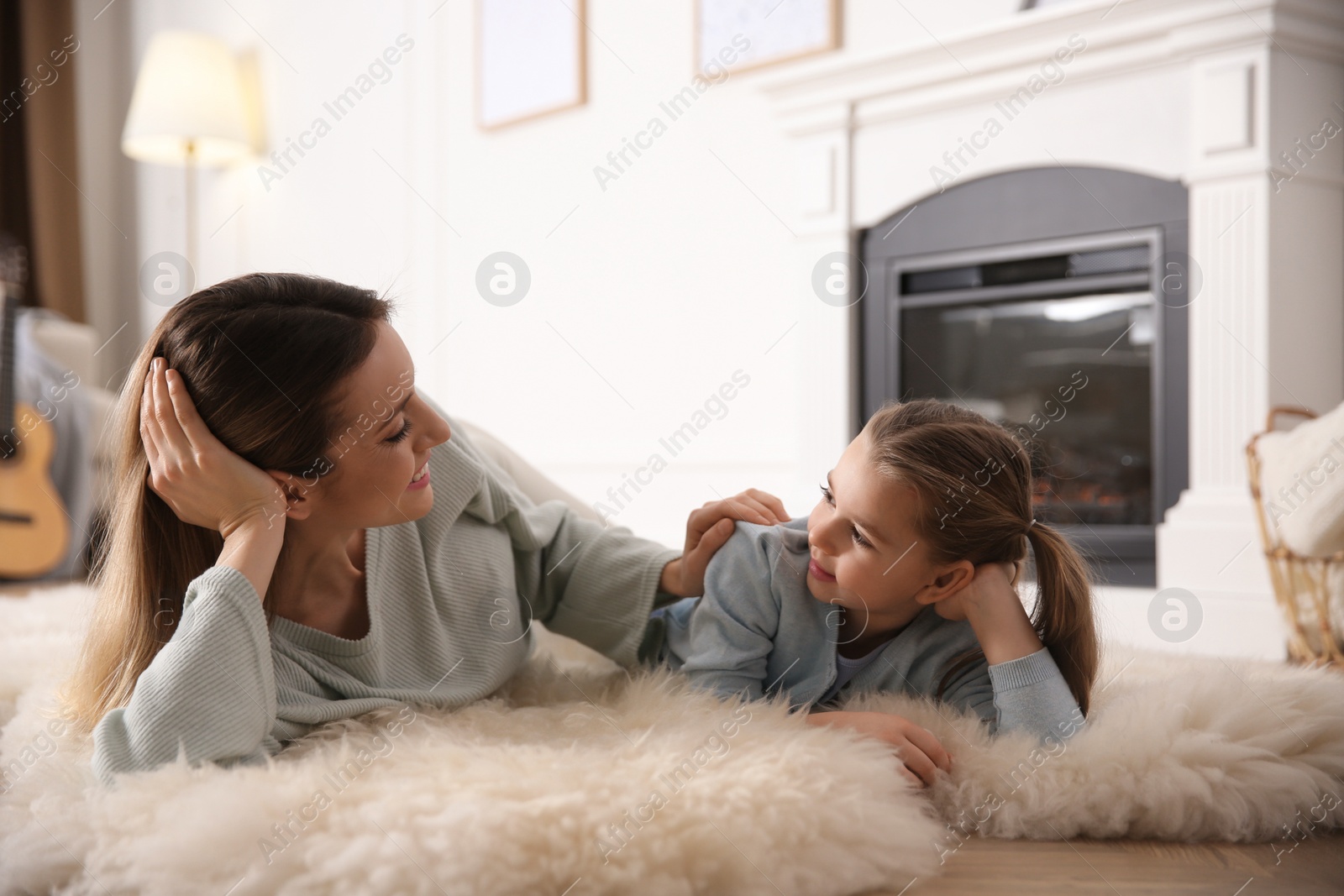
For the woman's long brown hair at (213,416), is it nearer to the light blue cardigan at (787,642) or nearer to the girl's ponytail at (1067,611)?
the light blue cardigan at (787,642)

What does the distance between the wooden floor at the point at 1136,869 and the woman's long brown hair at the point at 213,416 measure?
1.97ft

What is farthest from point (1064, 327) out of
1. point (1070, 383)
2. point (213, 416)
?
point (213, 416)

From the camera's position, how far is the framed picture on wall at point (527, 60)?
333 cm

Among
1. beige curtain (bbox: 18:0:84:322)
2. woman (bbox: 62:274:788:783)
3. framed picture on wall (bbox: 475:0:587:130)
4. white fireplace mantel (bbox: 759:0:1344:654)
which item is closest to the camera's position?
woman (bbox: 62:274:788:783)

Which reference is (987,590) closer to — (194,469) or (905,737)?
(905,737)

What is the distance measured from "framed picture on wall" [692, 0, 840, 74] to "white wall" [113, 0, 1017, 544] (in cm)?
6

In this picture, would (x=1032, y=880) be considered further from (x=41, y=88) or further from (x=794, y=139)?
(x=41, y=88)

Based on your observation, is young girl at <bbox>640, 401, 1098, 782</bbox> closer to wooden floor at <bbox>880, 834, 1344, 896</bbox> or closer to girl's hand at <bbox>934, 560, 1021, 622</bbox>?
girl's hand at <bbox>934, 560, 1021, 622</bbox>

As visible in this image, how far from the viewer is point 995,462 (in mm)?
962

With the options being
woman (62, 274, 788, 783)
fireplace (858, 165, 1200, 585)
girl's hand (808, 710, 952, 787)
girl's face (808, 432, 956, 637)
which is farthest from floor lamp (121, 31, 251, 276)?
girl's hand (808, 710, 952, 787)

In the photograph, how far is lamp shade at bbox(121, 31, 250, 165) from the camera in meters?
3.76

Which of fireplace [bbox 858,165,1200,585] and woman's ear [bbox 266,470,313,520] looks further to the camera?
fireplace [bbox 858,165,1200,585]

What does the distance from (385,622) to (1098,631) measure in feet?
2.32

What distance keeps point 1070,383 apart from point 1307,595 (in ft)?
2.82
